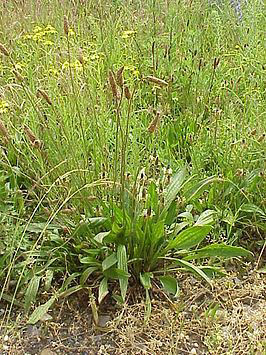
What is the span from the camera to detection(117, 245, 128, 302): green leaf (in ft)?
6.73

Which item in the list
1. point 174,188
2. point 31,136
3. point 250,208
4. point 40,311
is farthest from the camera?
point 250,208

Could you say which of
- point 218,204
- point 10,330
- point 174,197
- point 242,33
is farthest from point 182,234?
point 242,33

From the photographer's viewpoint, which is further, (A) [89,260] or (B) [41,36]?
(B) [41,36]

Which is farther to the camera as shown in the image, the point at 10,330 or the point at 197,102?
the point at 197,102

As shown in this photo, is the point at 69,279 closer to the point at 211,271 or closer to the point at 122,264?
the point at 122,264

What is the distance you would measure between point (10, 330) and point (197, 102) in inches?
60.4

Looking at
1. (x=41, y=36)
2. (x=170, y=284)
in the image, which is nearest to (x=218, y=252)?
(x=170, y=284)

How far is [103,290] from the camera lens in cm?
209

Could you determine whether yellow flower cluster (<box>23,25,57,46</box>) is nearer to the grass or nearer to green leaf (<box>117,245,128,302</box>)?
the grass

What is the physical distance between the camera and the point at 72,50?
3104mm

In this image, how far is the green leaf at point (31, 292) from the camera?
2113 mm

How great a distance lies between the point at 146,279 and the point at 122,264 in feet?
0.36

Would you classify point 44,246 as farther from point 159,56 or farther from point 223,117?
point 159,56

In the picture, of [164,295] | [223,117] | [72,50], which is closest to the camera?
[164,295]
